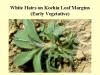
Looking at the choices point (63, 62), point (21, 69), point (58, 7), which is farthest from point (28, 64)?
point (58, 7)

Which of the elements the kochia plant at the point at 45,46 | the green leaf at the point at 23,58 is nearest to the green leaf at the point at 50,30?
the kochia plant at the point at 45,46

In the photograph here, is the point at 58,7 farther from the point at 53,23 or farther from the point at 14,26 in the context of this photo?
the point at 14,26

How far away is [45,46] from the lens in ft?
11.5

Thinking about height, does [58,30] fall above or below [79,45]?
above

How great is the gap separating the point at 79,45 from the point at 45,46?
0.33 m

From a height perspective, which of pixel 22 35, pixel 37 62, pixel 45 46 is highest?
pixel 22 35

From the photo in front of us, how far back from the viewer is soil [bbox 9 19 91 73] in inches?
140

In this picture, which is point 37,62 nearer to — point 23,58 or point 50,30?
point 23,58

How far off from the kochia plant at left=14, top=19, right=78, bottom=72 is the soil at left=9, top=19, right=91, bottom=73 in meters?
0.08

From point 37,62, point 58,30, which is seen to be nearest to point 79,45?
point 58,30

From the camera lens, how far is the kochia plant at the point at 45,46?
3.44 metres

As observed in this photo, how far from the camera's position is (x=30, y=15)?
3596mm

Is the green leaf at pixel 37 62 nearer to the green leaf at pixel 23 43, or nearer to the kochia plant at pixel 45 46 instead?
the kochia plant at pixel 45 46

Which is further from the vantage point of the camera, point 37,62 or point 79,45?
point 79,45
